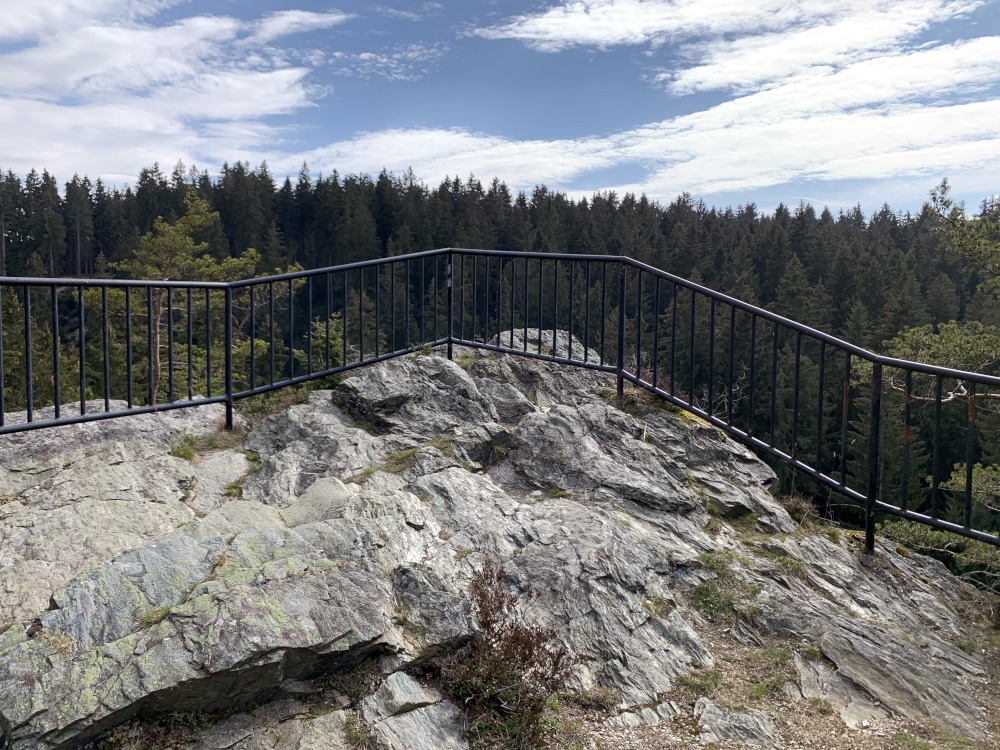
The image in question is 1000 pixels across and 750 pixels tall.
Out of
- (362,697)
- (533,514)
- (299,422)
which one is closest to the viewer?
(362,697)

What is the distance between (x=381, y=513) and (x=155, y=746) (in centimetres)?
171

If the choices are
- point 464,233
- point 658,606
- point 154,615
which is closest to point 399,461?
point 658,606

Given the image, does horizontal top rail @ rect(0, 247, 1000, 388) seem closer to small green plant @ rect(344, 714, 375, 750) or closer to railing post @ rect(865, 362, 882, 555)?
railing post @ rect(865, 362, 882, 555)

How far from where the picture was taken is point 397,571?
3.97 meters

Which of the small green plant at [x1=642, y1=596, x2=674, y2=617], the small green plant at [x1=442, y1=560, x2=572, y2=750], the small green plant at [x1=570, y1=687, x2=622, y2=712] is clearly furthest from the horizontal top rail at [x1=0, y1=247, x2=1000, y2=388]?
the small green plant at [x1=442, y1=560, x2=572, y2=750]

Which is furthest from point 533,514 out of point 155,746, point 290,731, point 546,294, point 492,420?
point 546,294

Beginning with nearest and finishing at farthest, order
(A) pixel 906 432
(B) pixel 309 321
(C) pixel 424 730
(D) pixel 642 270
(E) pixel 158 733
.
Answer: (E) pixel 158 733, (C) pixel 424 730, (A) pixel 906 432, (B) pixel 309 321, (D) pixel 642 270

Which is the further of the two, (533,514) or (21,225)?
(21,225)

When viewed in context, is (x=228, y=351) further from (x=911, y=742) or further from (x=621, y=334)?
(x=911, y=742)

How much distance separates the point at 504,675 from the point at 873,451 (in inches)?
136

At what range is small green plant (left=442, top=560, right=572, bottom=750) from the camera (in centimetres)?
331

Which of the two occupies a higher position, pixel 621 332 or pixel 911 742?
pixel 621 332

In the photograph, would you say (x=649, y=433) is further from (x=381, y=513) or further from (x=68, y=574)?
(x=68, y=574)

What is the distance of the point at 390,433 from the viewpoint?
6246 millimetres
